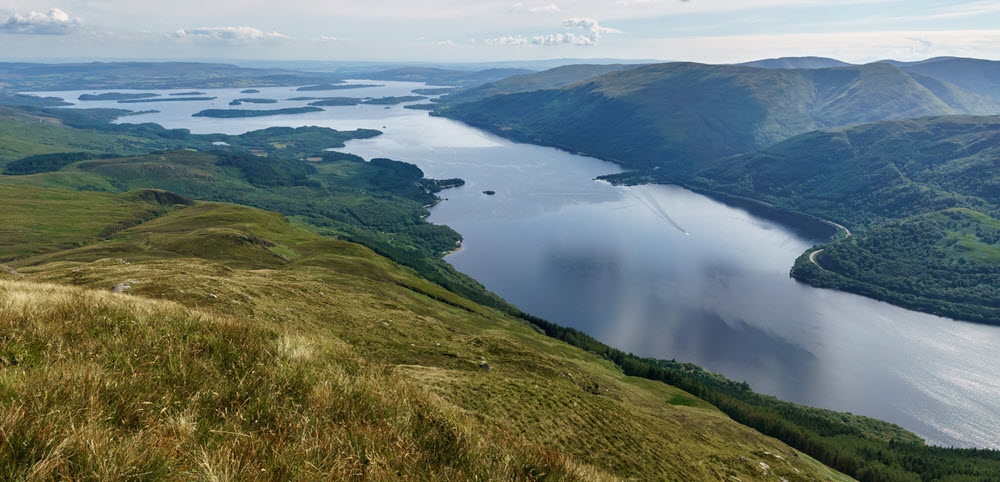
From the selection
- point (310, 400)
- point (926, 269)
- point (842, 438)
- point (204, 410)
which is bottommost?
point (842, 438)

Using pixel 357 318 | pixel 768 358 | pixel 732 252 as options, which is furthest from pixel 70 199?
pixel 732 252

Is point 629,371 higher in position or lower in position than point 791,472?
lower

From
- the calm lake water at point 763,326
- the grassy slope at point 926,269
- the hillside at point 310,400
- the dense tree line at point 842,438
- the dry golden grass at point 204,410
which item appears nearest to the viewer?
the dry golden grass at point 204,410

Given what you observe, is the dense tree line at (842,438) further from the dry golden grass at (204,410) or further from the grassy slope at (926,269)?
the grassy slope at (926,269)

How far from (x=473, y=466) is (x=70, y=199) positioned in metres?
208

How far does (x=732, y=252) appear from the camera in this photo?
192250 mm

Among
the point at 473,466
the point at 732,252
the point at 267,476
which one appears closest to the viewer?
the point at 267,476

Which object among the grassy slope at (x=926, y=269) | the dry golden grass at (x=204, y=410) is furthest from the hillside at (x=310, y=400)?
the grassy slope at (x=926, y=269)

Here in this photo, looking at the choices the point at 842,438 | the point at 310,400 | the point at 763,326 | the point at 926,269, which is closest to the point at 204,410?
the point at 310,400

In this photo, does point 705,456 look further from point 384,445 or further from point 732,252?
point 732,252

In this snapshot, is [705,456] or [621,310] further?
[621,310]

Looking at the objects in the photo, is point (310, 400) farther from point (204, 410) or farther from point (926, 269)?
point (926, 269)

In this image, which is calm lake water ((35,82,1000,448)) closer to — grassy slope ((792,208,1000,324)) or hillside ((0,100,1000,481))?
grassy slope ((792,208,1000,324))

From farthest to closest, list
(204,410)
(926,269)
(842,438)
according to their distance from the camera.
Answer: (926,269) → (842,438) → (204,410)
